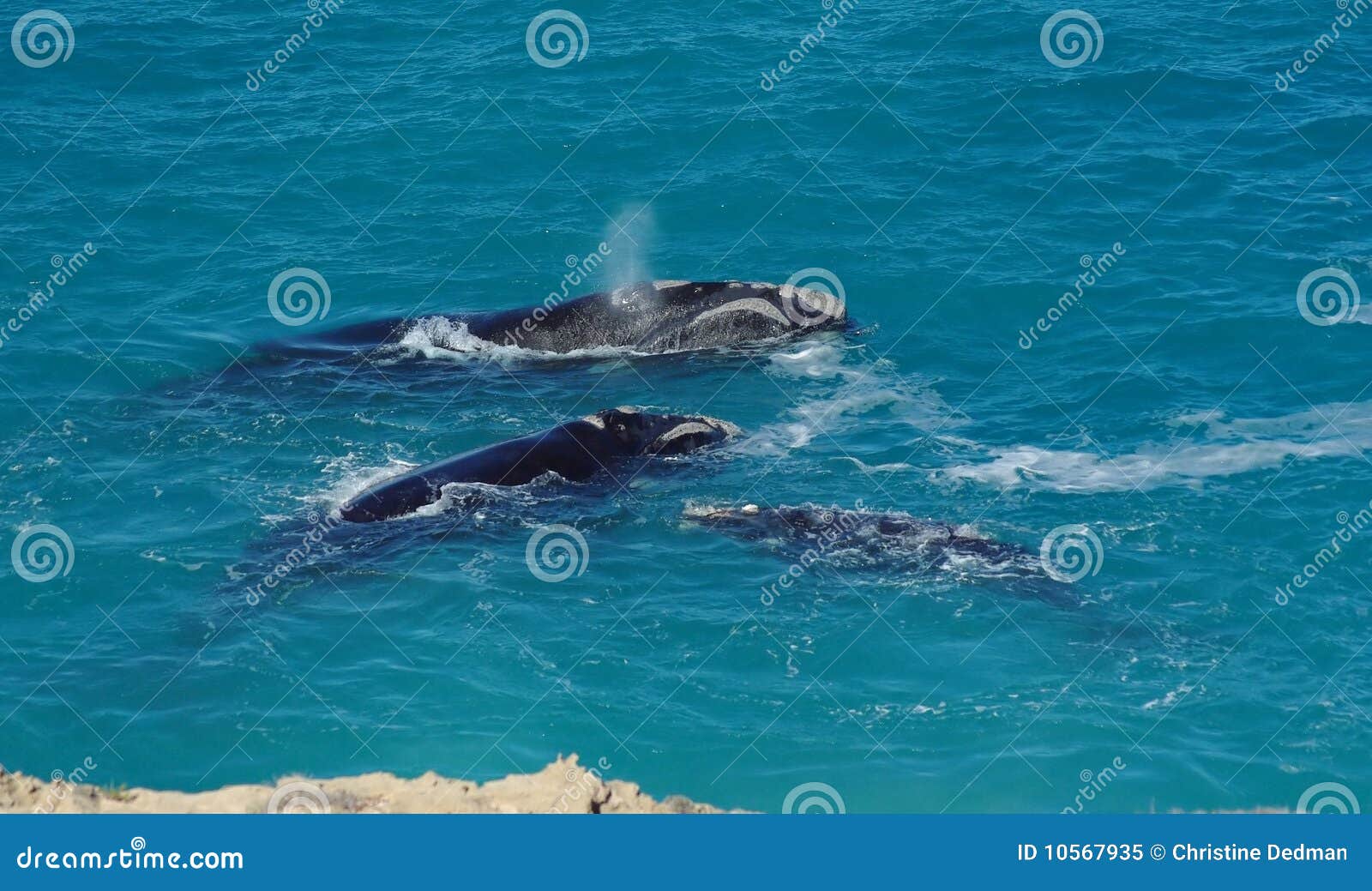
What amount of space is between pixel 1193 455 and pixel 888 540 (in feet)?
22.4

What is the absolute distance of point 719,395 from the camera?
3033cm

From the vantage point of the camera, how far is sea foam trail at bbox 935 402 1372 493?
1030 inches

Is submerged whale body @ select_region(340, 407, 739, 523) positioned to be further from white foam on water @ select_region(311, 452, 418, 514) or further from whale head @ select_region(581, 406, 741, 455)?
white foam on water @ select_region(311, 452, 418, 514)

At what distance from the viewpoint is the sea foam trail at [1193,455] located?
26.2 meters

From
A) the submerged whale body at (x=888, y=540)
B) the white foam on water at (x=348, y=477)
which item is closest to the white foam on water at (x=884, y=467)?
the submerged whale body at (x=888, y=540)

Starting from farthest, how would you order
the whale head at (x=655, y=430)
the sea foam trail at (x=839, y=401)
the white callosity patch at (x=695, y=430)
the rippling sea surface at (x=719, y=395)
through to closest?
1. the sea foam trail at (x=839, y=401)
2. the white callosity patch at (x=695, y=430)
3. the whale head at (x=655, y=430)
4. the rippling sea surface at (x=719, y=395)

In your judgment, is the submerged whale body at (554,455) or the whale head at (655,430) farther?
the whale head at (655,430)

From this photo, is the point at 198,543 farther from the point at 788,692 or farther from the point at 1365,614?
the point at 1365,614

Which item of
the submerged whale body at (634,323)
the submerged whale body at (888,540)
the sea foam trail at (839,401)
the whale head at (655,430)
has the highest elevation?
the submerged whale body at (634,323)

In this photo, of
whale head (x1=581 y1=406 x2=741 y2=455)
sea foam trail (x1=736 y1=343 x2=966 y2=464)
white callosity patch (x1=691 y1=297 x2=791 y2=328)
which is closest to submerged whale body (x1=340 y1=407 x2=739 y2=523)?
whale head (x1=581 y1=406 x2=741 y2=455)

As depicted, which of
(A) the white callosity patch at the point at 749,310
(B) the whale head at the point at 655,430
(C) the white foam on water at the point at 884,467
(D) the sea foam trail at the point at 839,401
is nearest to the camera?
(C) the white foam on water at the point at 884,467

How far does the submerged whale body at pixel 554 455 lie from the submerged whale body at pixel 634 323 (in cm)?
456

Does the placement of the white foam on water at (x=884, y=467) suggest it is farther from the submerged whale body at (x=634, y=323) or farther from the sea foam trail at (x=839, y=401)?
the submerged whale body at (x=634, y=323)

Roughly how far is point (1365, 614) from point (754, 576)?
9.27 meters
